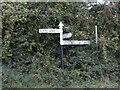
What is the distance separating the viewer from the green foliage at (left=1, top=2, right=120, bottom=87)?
512 centimetres

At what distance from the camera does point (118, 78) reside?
17.3 feet

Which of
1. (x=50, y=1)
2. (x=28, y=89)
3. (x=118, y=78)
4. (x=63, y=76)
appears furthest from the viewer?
(x=50, y=1)

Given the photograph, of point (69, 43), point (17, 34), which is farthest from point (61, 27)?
point (17, 34)

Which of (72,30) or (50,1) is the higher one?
(50,1)

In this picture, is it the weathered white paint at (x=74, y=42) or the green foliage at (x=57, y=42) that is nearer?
the green foliage at (x=57, y=42)

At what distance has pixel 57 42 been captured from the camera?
18.8ft

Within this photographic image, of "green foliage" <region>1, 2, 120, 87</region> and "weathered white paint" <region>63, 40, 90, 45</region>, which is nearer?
"green foliage" <region>1, 2, 120, 87</region>

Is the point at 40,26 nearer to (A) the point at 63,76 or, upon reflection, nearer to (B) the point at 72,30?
(B) the point at 72,30

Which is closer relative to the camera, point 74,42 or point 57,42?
point 74,42

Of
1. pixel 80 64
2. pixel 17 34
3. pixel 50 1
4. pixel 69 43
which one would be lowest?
pixel 80 64

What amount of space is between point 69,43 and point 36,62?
1.21m

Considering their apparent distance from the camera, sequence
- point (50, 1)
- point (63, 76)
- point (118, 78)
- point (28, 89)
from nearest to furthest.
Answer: point (28, 89), point (63, 76), point (118, 78), point (50, 1)

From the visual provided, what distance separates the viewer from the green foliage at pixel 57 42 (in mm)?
5124

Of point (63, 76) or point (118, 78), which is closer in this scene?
point (63, 76)
